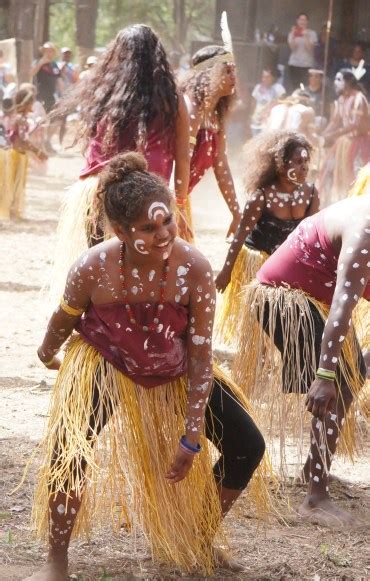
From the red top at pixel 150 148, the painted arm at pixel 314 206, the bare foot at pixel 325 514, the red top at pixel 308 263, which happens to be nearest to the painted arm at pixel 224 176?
the painted arm at pixel 314 206

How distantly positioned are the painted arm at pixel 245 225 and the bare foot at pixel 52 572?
2.14 meters

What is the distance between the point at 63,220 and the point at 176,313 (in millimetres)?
1821

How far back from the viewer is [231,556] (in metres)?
3.25

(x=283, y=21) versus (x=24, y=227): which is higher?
(x=283, y=21)

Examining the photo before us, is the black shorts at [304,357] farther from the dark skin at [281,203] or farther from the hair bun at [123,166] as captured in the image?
the hair bun at [123,166]

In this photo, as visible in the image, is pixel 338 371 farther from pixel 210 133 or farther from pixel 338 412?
pixel 210 133

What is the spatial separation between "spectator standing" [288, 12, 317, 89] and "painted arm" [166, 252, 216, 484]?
990 centimetres

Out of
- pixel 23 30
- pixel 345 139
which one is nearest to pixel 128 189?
pixel 345 139

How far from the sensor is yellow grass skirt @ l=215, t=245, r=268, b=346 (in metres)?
5.12

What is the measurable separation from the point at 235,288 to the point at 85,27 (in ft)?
40.8

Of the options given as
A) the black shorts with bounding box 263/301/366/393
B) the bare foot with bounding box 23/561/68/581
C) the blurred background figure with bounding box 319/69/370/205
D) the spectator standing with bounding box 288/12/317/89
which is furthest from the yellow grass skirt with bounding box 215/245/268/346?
the spectator standing with bounding box 288/12/317/89

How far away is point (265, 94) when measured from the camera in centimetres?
1317

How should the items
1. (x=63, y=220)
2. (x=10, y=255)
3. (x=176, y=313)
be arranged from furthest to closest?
(x=10, y=255) < (x=63, y=220) < (x=176, y=313)

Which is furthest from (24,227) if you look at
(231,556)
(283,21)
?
(231,556)
